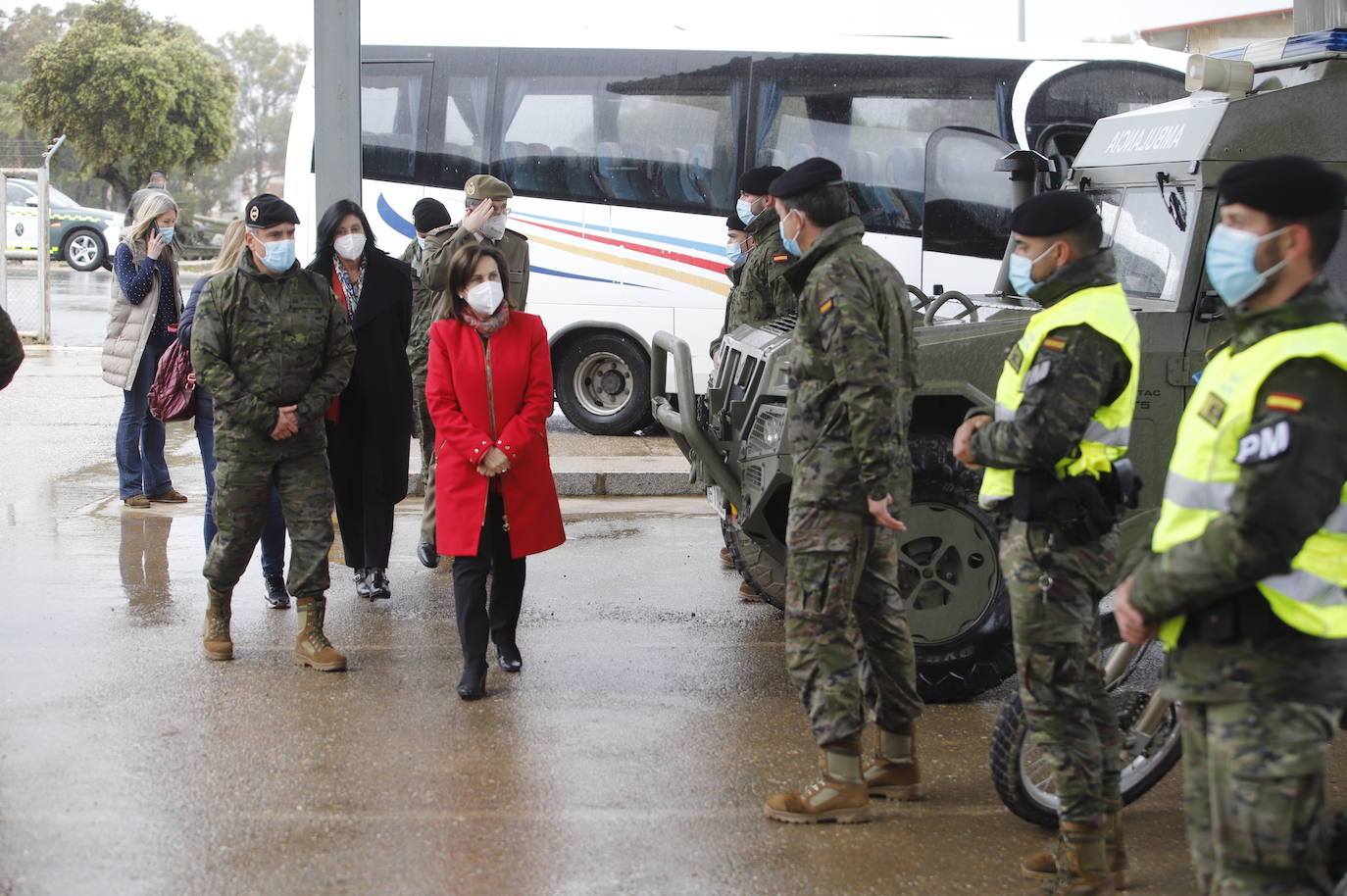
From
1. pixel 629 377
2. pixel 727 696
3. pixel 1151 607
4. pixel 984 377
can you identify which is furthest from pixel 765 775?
pixel 629 377

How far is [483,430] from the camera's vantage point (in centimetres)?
566

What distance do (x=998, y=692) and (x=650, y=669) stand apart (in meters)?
1.38

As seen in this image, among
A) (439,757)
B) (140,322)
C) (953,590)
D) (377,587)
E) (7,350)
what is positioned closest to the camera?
(439,757)

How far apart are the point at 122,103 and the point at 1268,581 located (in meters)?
47.7

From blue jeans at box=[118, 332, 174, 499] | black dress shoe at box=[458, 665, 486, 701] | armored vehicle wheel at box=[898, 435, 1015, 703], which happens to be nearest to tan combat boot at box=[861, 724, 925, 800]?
armored vehicle wheel at box=[898, 435, 1015, 703]

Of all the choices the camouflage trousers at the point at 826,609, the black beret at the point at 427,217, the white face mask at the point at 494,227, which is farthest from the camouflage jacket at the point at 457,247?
the camouflage trousers at the point at 826,609

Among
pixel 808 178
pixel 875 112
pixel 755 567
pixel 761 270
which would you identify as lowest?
pixel 755 567

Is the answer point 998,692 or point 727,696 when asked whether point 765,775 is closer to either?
point 727,696

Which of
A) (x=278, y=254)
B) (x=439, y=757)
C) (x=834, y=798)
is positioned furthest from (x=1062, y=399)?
(x=278, y=254)

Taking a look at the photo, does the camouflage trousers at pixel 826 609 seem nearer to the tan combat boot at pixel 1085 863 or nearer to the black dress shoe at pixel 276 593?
the tan combat boot at pixel 1085 863

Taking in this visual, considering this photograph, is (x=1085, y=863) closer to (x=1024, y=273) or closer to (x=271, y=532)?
(x=1024, y=273)

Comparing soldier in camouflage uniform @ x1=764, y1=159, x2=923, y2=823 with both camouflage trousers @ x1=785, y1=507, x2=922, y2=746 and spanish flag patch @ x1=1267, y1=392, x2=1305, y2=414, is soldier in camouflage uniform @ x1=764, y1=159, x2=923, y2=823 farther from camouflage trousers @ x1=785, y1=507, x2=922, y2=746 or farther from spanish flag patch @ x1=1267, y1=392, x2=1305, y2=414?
spanish flag patch @ x1=1267, y1=392, x2=1305, y2=414

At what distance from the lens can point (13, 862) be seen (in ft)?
13.5

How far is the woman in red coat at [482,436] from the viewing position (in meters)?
5.60
